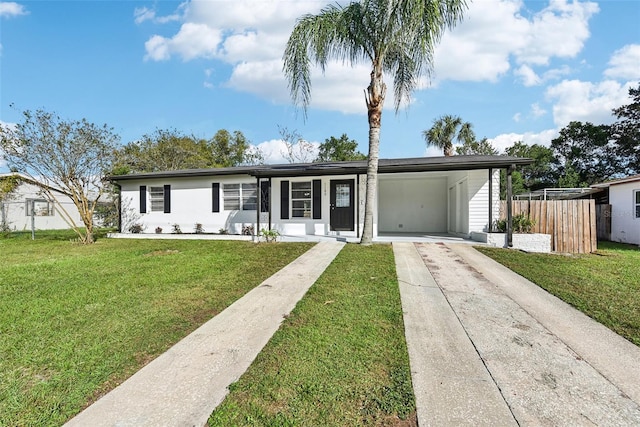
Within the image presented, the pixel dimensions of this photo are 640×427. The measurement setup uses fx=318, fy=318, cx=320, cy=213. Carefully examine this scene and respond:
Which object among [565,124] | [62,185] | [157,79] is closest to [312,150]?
[157,79]

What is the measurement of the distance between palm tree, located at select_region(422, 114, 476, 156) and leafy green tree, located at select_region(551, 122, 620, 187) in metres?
9.53

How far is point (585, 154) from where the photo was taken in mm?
28125

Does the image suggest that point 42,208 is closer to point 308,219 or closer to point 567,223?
point 308,219

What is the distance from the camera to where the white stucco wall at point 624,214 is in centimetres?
1139

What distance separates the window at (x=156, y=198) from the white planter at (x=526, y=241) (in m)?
12.8

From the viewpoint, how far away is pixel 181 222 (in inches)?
534

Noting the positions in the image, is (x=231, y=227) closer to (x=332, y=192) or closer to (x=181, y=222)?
(x=181, y=222)

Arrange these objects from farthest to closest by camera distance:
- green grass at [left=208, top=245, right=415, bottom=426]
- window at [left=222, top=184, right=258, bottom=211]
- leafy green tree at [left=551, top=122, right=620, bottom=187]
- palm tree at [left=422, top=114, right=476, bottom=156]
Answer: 1. leafy green tree at [left=551, top=122, right=620, bottom=187]
2. palm tree at [left=422, top=114, right=476, bottom=156]
3. window at [left=222, top=184, right=258, bottom=211]
4. green grass at [left=208, top=245, right=415, bottom=426]

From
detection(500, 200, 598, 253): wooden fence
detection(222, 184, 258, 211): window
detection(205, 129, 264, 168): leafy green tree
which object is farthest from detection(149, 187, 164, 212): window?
detection(205, 129, 264, 168): leafy green tree

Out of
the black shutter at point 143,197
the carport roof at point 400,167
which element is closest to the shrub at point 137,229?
the black shutter at point 143,197

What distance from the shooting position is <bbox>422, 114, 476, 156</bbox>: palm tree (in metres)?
22.6

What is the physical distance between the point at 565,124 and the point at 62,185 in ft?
123

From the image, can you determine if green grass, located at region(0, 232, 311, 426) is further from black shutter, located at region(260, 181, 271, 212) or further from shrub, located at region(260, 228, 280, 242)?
black shutter, located at region(260, 181, 271, 212)

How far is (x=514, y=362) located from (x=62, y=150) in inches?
581
